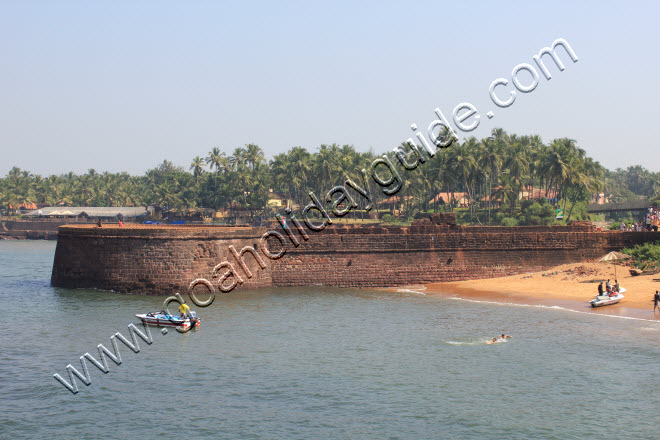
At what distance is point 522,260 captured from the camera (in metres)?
45.3

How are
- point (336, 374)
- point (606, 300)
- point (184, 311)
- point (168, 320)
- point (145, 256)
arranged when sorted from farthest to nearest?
point (145, 256), point (606, 300), point (184, 311), point (168, 320), point (336, 374)

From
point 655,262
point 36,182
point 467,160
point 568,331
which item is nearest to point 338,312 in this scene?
point 568,331

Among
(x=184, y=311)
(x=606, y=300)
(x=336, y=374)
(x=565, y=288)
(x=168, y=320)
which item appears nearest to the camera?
(x=336, y=374)

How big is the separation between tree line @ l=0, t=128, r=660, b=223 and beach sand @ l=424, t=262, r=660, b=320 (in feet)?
110

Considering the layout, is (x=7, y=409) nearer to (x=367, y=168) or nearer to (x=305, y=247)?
(x=305, y=247)

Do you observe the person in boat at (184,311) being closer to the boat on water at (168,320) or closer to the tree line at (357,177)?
the boat on water at (168,320)

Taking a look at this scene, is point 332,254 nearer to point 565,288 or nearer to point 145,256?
point 145,256

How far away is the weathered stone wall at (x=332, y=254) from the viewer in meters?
39.8

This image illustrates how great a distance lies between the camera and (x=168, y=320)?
32312 millimetres

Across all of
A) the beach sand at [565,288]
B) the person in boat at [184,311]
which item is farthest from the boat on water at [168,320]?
the beach sand at [565,288]

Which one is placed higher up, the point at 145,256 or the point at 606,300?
the point at 145,256

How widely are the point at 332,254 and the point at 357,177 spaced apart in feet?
187

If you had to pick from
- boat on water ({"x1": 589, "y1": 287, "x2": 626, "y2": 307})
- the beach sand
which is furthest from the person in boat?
boat on water ({"x1": 589, "y1": 287, "x2": 626, "y2": 307})

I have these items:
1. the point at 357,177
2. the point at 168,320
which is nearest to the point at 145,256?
the point at 168,320
